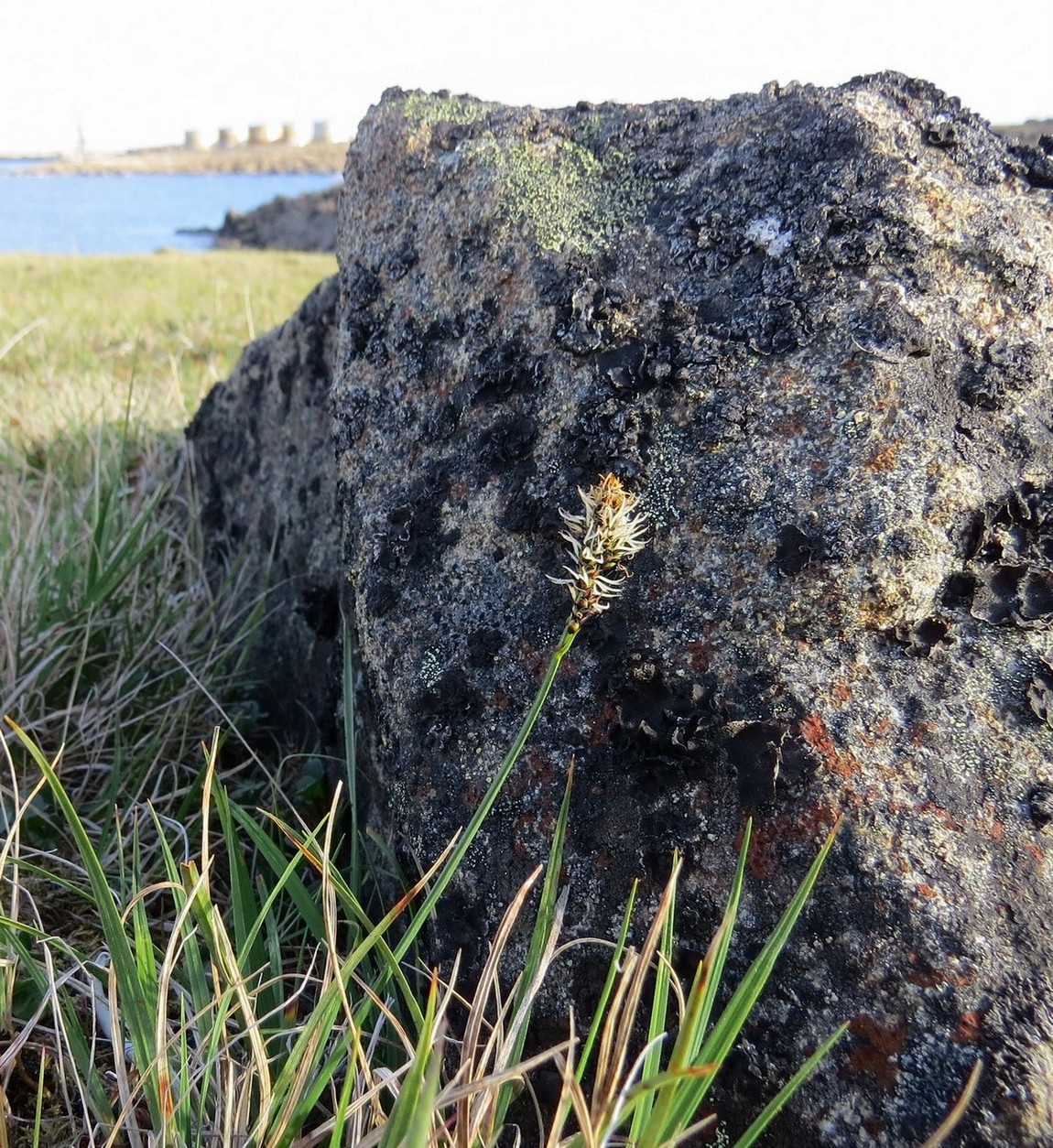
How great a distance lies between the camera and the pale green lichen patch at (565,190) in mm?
1914

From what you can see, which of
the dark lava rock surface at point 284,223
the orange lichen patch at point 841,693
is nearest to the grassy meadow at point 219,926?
the orange lichen patch at point 841,693

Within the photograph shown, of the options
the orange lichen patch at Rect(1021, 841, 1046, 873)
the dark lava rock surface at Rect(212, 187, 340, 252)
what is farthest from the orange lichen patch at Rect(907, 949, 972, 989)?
the dark lava rock surface at Rect(212, 187, 340, 252)

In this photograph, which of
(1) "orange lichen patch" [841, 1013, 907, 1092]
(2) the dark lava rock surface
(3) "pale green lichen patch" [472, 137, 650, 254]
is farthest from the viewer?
(2) the dark lava rock surface

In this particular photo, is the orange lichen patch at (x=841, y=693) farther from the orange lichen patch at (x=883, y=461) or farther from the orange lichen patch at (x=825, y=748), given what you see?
the orange lichen patch at (x=883, y=461)

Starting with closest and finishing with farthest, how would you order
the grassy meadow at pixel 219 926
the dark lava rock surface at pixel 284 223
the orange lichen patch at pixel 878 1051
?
the grassy meadow at pixel 219 926
the orange lichen patch at pixel 878 1051
the dark lava rock surface at pixel 284 223

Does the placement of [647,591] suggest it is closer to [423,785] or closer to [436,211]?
[423,785]

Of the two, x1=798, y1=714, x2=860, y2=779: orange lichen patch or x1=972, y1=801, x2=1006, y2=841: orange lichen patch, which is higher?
x1=798, y1=714, x2=860, y2=779: orange lichen patch

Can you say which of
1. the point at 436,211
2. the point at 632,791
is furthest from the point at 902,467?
the point at 436,211

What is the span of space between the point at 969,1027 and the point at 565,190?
5.67 ft

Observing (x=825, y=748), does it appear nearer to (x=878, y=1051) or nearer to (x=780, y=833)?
(x=780, y=833)

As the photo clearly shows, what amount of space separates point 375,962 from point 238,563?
1.51 metres

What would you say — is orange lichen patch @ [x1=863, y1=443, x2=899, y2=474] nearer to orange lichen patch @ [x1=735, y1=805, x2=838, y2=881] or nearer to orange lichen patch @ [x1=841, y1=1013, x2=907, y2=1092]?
orange lichen patch @ [x1=735, y1=805, x2=838, y2=881]

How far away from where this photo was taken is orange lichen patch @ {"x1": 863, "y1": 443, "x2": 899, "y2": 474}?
4.98ft

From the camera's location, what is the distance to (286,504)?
267 centimetres
